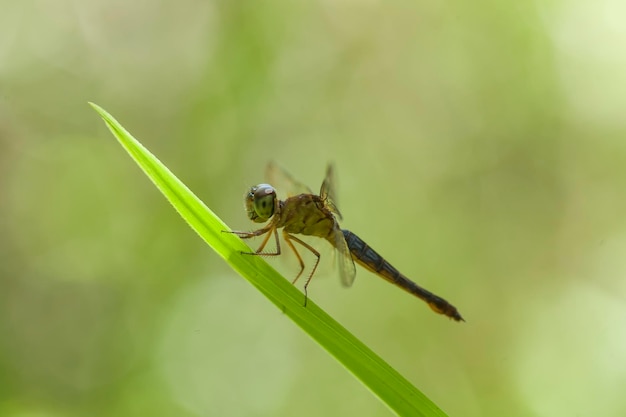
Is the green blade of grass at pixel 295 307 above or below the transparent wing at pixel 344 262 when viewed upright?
below

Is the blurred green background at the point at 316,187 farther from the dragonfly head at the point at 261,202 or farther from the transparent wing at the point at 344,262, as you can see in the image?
the dragonfly head at the point at 261,202

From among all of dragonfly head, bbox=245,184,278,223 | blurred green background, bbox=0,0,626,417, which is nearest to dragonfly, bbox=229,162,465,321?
dragonfly head, bbox=245,184,278,223

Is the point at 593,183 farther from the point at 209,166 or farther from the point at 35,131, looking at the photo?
the point at 35,131

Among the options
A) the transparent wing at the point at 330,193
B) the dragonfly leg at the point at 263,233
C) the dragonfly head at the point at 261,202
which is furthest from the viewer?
the transparent wing at the point at 330,193

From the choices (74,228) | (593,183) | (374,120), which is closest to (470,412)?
(593,183)

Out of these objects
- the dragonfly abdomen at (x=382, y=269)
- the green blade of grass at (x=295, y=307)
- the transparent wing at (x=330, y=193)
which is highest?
the transparent wing at (x=330, y=193)

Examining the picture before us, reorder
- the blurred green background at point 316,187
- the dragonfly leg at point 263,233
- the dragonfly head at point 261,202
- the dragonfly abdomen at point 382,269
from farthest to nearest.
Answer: the blurred green background at point 316,187 < the dragonfly abdomen at point 382,269 < the dragonfly head at point 261,202 < the dragonfly leg at point 263,233

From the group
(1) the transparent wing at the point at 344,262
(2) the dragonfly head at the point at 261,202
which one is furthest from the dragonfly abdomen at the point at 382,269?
(2) the dragonfly head at the point at 261,202
